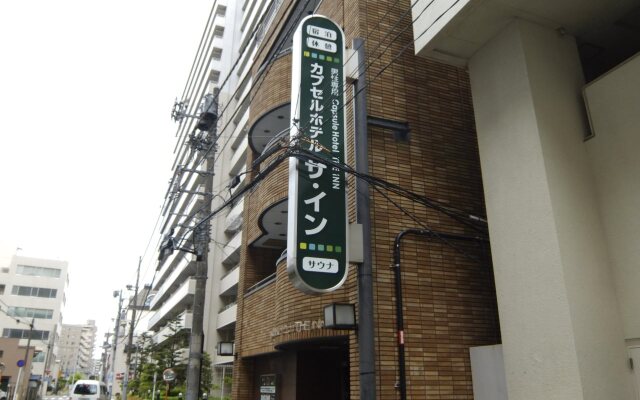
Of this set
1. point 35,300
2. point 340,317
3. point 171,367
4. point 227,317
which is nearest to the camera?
point 340,317

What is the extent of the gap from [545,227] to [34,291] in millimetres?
74738

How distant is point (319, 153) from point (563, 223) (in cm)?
384

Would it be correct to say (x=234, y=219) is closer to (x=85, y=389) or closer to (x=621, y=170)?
(x=85, y=389)

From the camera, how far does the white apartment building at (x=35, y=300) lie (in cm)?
6327

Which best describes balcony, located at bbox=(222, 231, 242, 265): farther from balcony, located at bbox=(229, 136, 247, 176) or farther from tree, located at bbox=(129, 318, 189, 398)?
tree, located at bbox=(129, 318, 189, 398)

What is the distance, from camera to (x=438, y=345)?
28.6ft

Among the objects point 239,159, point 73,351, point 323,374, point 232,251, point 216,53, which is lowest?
point 323,374

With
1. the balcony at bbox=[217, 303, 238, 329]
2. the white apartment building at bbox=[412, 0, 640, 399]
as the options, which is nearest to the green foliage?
the balcony at bbox=[217, 303, 238, 329]

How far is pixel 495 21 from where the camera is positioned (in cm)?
814

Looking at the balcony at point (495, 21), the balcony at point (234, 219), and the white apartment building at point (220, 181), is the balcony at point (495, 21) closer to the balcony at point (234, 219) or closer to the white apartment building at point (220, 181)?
the white apartment building at point (220, 181)

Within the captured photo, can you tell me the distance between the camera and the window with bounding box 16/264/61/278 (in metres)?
68.6

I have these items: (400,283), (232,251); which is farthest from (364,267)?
(232,251)

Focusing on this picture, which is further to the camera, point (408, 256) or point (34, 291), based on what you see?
point (34, 291)

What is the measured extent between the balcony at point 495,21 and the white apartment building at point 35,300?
219 feet
